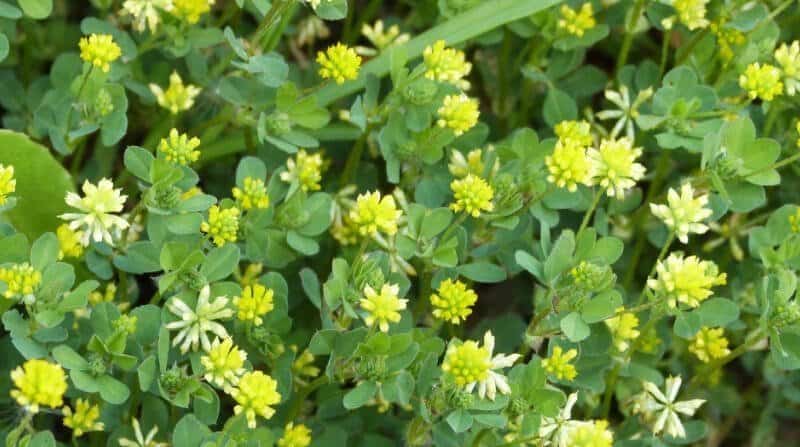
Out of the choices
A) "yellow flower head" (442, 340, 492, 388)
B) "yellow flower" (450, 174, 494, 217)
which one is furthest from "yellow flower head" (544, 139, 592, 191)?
"yellow flower head" (442, 340, 492, 388)

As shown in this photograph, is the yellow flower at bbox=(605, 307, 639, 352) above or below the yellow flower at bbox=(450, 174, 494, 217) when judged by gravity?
below

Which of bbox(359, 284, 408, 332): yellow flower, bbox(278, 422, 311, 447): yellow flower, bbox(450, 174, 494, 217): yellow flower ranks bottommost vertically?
bbox(278, 422, 311, 447): yellow flower

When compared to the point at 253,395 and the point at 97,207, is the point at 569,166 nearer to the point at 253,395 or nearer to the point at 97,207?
the point at 253,395

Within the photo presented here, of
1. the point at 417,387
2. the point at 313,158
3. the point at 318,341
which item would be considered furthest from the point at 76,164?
the point at 417,387

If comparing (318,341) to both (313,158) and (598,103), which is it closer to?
(313,158)

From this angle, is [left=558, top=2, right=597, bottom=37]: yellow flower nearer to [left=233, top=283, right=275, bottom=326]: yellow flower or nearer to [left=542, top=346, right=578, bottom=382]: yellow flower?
[left=542, top=346, right=578, bottom=382]: yellow flower

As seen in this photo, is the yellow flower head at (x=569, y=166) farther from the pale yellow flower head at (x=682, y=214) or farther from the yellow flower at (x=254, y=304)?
the yellow flower at (x=254, y=304)

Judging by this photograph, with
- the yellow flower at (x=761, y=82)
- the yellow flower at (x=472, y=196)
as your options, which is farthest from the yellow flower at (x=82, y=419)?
the yellow flower at (x=761, y=82)

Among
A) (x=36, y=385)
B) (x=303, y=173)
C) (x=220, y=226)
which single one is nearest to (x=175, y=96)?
(x=303, y=173)
